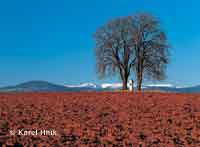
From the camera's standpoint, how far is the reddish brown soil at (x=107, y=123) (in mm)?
11961

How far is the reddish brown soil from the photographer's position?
39.2ft

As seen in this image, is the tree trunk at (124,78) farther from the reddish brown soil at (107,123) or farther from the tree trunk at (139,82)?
the reddish brown soil at (107,123)

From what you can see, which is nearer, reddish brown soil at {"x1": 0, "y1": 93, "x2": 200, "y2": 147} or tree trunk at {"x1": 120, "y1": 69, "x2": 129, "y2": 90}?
reddish brown soil at {"x1": 0, "y1": 93, "x2": 200, "y2": 147}

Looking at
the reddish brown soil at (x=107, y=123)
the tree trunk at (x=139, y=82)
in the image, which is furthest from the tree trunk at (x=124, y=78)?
the reddish brown soil at (x=107, y=123)

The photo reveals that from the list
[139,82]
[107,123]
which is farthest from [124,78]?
[107,123]

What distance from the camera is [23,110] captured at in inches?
709

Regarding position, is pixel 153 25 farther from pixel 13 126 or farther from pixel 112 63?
pixel 13 126

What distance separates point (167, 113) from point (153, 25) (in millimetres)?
32066

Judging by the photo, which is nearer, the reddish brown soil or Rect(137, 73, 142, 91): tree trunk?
the reddish brown soil

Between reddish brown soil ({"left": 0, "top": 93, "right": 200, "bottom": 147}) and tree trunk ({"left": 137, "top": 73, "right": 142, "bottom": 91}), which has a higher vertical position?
tree trunk ({"left": 137, "top": 73, "right": 142, "bottom": 91})

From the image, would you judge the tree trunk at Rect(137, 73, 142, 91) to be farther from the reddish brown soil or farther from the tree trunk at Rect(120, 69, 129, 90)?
the reddish brown soil

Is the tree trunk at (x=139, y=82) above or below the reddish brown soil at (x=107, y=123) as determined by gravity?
above

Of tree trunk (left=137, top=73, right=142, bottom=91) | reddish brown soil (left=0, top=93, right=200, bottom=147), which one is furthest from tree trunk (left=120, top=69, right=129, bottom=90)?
reddish brown soil (left=0, top=93, right=200, bottom=147)

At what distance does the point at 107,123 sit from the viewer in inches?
596
